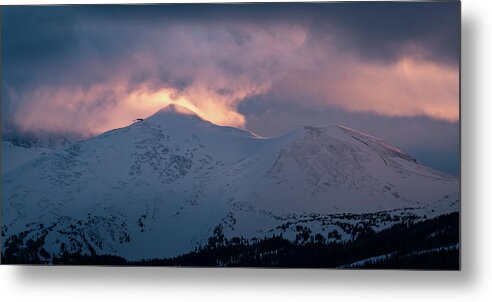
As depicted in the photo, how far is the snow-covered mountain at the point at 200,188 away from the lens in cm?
461

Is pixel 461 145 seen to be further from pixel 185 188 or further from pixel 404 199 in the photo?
pixel 185 188

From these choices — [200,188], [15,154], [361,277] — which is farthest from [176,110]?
[361,277]

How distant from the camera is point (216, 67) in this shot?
4.73m

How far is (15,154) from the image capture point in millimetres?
4793

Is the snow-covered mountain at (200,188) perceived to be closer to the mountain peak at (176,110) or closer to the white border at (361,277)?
the mountain peak at (176,110)

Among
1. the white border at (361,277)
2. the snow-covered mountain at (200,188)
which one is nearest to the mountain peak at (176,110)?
the snow-covered mountain at (200,188)

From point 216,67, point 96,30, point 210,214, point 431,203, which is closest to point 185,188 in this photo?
point 210,214

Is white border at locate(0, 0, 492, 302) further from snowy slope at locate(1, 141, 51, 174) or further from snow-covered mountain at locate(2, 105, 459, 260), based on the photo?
snowy slope at locate(1, 141, 51, 174)

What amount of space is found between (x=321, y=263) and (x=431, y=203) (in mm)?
625

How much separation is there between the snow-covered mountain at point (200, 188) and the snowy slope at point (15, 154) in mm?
32

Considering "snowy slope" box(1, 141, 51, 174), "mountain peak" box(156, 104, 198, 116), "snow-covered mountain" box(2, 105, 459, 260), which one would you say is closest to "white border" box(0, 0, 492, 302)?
"snow-covered mountain" box(2, 105, 459, 260)

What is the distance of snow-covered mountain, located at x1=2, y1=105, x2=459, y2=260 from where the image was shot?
182 inches

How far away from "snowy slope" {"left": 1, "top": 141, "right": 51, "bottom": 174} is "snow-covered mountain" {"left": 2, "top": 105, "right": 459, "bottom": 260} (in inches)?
1.3

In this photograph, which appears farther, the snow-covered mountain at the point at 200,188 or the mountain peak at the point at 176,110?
the mountain peak at the point at 176,110
